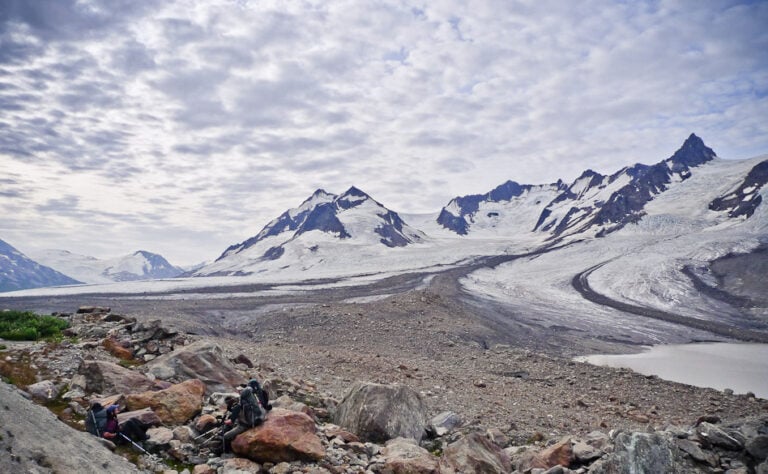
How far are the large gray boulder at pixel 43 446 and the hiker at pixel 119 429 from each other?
384 mm

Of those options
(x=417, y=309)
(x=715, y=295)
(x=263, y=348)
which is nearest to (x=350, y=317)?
(x=417, y=309)

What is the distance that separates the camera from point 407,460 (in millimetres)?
7602

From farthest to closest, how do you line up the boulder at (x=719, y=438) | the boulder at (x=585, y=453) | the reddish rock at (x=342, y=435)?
the reddish rock at (x=342, y=435) < the boulder at (x=585, y=453) < the boulder at (x=719, y=438)

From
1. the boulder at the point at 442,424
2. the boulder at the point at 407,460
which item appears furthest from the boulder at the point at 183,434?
the boulder at the point at 442,424

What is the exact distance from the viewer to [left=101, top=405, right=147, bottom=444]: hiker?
6777 mm

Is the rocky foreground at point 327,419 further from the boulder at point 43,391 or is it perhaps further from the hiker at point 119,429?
the hiker at point 119,429

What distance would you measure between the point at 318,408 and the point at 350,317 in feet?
77.7

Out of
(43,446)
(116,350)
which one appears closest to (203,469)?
(43,446)

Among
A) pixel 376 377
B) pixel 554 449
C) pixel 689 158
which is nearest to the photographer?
pixel 554 449

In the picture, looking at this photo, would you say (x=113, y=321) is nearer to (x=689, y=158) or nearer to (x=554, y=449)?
(x=554, y=449)

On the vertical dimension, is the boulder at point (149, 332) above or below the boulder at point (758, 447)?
above

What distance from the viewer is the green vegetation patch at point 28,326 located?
493 inches

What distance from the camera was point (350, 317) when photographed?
34.8 meters

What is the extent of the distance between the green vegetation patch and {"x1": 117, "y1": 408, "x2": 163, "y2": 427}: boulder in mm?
7520
